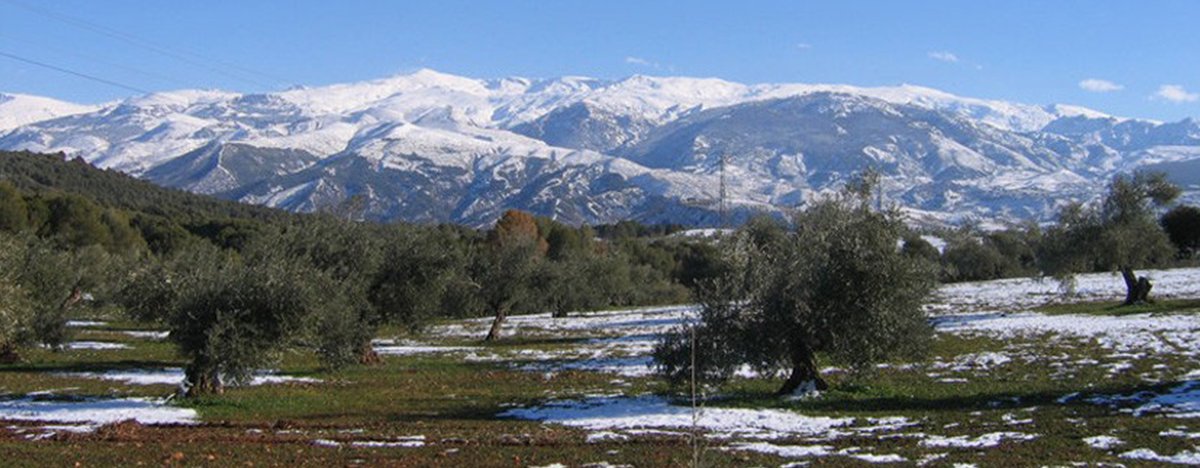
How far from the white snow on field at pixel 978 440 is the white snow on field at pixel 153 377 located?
86.0 feet

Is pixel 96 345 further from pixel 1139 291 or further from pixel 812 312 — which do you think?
pixel 1139 291

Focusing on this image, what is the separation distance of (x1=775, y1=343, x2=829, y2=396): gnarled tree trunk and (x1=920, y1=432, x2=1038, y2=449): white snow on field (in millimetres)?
9500

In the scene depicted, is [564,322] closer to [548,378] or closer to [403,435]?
[548,378]

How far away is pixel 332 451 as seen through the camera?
2202cm

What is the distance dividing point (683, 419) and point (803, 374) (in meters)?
6.39

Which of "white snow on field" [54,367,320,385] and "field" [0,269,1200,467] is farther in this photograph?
"white snow on field" [54,367,320,385]

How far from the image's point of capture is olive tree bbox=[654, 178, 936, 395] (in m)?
31.8

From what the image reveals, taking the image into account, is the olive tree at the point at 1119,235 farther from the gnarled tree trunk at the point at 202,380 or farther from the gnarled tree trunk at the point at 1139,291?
the gnarled tree trunk at the point at 202,380

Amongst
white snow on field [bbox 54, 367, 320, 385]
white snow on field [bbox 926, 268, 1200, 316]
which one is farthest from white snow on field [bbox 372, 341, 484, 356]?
white snow on field [bbox 926, 268, 1200, 316]

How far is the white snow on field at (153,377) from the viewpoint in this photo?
39094mm

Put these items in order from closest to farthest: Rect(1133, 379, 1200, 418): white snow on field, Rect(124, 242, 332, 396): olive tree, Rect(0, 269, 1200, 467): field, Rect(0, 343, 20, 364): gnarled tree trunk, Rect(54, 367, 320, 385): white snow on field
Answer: Rect(0, 269, 1200, 467): field < Rect(1133, 379, 1200, 418): white snow on field < Rect(124, 242, 332, 396): olive tree < Rect(54, 367, 320, 385): white snow on field < Rect(0, 343, 20, 364): gnarled tree trunk

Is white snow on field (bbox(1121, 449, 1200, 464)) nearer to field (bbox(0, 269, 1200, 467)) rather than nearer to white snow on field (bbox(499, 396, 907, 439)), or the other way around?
field (bbox(0, 269, 1200, 467))

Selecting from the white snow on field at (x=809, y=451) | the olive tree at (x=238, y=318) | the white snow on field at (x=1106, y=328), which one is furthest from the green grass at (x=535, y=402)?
the white snow on field at (x=1106, y=328)

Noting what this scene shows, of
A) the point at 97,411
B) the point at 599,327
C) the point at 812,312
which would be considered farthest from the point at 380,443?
the point at 599,327
